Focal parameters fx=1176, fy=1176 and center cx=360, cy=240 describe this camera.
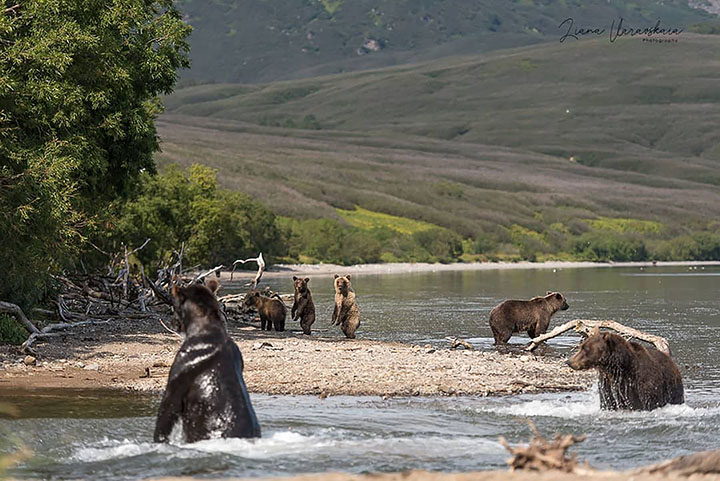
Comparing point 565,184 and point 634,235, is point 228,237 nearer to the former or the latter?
point 634,235

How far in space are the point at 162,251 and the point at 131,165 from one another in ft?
77.7

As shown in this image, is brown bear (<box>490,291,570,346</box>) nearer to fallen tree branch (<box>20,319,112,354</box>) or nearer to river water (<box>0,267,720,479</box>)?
river water (<box>0,267,720,479</box>)

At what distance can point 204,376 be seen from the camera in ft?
37.1

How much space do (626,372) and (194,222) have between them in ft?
152

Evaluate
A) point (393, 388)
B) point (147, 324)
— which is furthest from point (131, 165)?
point (393, 388)

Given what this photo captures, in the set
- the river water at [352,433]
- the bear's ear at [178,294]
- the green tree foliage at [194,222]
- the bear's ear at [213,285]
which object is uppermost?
the green tree foliage at [194,222]

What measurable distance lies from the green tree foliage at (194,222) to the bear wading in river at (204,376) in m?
26.9

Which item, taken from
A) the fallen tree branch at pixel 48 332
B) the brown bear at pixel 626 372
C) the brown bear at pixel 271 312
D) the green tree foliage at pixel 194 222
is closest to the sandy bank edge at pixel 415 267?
the green tree foliage at pixel 194 222

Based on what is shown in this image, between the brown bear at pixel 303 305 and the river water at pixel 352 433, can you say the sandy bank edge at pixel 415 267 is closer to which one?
the brown bear at pixel 303 305

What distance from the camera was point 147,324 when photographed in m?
27.0

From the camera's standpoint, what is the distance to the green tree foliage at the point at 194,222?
4934 centimetres

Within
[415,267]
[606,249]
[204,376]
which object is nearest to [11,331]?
[204,376]

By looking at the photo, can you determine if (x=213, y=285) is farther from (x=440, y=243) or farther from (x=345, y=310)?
(x=440, y=243)

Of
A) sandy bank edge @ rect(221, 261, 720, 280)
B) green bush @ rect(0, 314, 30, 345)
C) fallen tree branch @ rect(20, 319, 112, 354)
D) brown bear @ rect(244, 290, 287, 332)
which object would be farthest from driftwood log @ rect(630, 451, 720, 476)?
sandy bank edge @ rect(221, 261, 720, 280)
